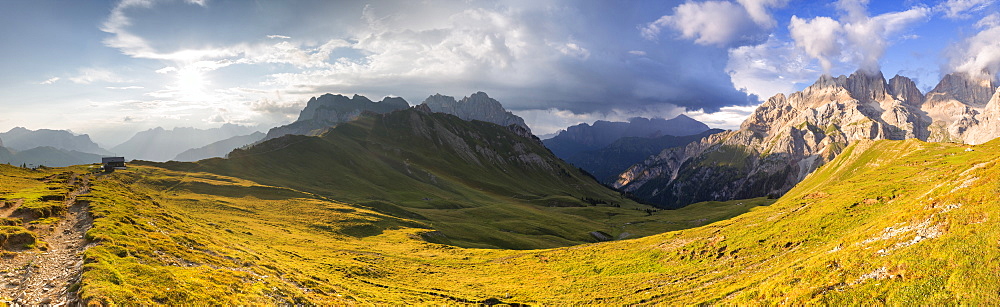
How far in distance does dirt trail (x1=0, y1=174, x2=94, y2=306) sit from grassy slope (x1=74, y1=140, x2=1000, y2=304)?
133 cm

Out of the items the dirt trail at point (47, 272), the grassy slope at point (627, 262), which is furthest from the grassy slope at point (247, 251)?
the dirt trail at point (47, 272)

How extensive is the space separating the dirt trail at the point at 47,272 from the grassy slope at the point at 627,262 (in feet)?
4.35

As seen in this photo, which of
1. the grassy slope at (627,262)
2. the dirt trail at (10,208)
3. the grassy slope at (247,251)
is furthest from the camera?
the dirt trail at (10,208)

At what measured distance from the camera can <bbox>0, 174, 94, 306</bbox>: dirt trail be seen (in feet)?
81.5

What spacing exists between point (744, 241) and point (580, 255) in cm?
2931

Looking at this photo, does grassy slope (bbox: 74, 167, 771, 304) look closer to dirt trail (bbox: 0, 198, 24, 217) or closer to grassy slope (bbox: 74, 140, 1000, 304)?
grassy slope (bbox: 74, 140, 1000, 304)

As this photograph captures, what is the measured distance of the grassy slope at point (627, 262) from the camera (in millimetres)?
23375

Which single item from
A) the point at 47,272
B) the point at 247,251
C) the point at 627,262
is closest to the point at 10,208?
the point at 247,251

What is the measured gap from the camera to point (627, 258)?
205 ft

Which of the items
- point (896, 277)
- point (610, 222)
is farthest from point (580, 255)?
point (610, 222)

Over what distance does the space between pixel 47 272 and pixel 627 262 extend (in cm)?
6231

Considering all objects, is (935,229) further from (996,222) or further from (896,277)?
(896,277)

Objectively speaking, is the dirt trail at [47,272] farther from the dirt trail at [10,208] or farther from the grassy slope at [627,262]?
the dirt trail at [10,208]

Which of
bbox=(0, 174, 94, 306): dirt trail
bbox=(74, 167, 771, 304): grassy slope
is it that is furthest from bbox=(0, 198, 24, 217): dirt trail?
bbox=(0, 174, 94, 306): dirt trail
